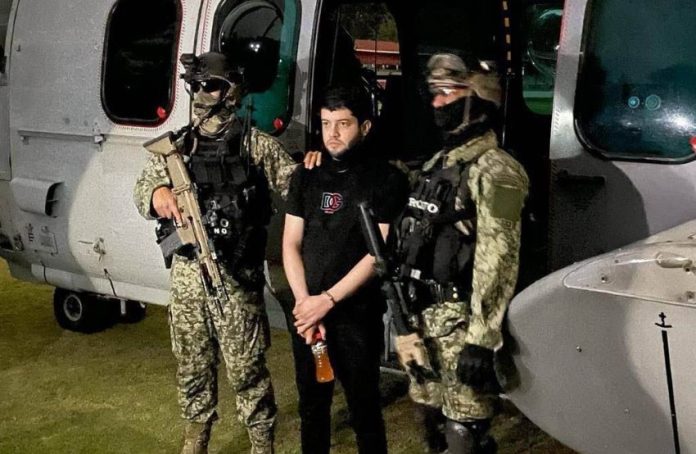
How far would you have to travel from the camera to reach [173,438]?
4.36 meters

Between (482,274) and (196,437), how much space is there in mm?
1679

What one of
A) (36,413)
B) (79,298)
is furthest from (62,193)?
(36,413)

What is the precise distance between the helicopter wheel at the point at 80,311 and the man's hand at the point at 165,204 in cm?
256

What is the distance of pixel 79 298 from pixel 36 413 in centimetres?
141

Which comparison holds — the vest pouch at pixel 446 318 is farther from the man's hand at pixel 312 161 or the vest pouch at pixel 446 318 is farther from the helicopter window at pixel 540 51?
the helicopter window at pixel 540 51

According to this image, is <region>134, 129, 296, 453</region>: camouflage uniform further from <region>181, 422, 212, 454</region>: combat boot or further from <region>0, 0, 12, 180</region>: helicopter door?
<region>0, 0, 12, 180</region>: helicopter door

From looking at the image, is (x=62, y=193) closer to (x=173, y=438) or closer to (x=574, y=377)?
(x=173, y=438)

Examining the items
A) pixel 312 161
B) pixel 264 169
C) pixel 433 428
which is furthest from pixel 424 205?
pixel 433 428

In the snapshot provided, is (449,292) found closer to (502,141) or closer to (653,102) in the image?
(653,102)

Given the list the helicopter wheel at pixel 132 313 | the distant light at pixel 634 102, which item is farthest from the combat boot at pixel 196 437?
the helicopter wheel at pixel 132 313

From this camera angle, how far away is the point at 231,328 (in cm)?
370

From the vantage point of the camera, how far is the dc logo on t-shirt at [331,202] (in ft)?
10.9

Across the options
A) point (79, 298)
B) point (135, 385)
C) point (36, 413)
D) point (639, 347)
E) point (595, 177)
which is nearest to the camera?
point (639, 347)

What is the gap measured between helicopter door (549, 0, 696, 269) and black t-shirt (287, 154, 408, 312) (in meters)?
0.79
